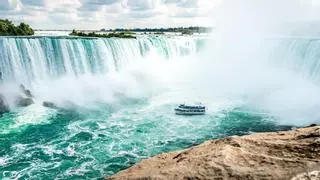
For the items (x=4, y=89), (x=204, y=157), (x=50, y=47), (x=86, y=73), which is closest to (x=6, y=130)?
(x=4, y=89)

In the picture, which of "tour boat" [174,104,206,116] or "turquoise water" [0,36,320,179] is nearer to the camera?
"turquoise water" [0,36,320,179]

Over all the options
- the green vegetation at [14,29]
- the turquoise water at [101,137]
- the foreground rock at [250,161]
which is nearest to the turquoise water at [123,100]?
the turquoise water at [101,137]

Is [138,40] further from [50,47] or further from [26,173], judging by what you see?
[26,173]

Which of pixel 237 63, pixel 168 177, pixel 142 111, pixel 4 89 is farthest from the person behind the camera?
pixel 237 63

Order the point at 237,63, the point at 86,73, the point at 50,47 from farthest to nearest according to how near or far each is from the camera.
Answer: the point at 237,63, the point at 86,73, the point at 50,47

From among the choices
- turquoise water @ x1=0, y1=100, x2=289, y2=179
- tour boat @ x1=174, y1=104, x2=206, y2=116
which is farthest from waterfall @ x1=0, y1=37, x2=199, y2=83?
tour boat @ x1=174, y1=104, x2=206, y2=116

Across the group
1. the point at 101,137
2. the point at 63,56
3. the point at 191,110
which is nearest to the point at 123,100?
the point at 63,56

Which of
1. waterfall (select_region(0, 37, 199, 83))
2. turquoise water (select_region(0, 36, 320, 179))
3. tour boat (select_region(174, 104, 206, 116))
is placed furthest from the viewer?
waterfall (select_region(0, 37, 199, 83))

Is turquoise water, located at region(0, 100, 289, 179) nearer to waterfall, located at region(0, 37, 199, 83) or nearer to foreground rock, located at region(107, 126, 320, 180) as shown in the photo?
waterfall, located at region(0, 37, 199, 83)
